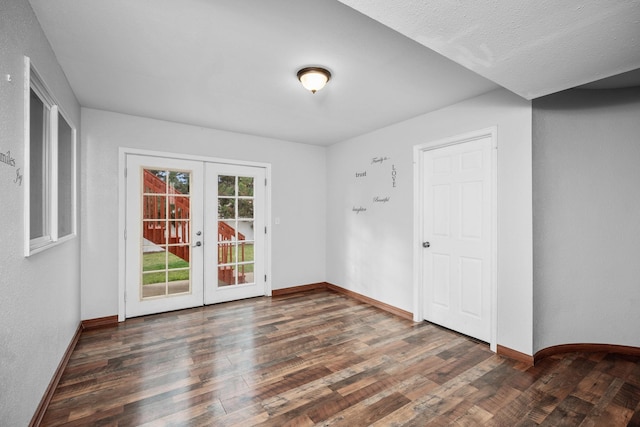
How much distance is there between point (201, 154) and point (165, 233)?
3.90 ft

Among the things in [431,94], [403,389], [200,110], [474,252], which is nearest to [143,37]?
[200,110]

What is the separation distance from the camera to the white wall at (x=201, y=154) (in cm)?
352

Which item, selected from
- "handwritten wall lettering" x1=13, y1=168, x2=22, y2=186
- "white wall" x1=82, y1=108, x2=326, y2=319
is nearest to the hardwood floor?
"white wall" x1=82, y1=108, x2=326, y2=319

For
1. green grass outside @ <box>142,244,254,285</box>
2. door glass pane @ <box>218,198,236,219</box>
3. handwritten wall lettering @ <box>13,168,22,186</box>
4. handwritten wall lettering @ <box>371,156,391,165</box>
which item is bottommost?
green grass outside @ <box>142,244,254,285</box>

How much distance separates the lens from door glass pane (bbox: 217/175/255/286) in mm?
4418

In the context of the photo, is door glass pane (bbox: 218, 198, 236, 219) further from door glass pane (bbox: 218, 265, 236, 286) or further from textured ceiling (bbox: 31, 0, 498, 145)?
textured ceiling (bbox: 31, 0, 498, 145)

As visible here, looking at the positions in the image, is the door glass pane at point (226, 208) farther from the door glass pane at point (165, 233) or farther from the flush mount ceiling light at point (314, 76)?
the flush mount ceiling light at point (314, 76)

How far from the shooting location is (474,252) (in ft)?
10.4

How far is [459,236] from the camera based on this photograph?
3316 mm

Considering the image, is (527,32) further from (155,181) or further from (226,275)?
(226,275)

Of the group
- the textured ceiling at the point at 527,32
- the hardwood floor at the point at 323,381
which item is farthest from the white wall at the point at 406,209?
the textured ceiling at the point at 527,32

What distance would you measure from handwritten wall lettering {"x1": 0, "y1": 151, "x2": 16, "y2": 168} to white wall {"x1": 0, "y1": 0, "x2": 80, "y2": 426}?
0.05 feet

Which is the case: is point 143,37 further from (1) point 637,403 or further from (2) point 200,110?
(1) point 637,403

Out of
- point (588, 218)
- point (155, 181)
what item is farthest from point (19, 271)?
point (588, 218)
